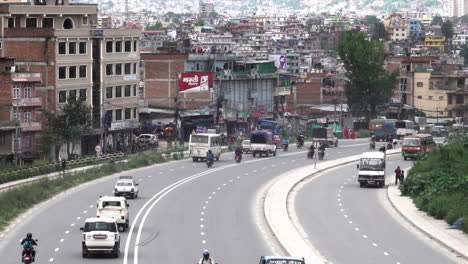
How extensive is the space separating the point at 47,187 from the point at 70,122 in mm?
29758

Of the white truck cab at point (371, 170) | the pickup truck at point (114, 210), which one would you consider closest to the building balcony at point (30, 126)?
the white truck cab at point (371, 170)

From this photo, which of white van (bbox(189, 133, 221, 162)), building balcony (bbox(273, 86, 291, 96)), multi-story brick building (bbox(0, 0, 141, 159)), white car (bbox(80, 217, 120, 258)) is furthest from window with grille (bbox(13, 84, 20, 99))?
building balcony (bbox(273, 86, 291, 96))

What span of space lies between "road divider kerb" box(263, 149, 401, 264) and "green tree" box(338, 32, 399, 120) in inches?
2348

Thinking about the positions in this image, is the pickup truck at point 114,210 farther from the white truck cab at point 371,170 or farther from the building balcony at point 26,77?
the building balcony at point 26,77

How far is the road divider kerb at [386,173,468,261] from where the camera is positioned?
151 ft

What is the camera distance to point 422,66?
195 metres

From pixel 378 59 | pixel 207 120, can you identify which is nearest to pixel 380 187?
pixel 207 120

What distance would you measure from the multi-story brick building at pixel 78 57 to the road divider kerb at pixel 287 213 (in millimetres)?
24288

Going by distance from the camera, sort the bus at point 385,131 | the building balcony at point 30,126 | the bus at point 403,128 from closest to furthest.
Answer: the building balcony at point 30,126 < the bus at point 385,131 < the bus at point 403,128

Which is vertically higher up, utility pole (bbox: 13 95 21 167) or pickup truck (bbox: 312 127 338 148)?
utility pole (bbox: 13 95 21 167)

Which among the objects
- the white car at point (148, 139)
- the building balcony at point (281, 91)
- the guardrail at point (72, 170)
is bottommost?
the white car at point (148, 139)

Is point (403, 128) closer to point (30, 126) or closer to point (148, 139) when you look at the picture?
point (148, 139)

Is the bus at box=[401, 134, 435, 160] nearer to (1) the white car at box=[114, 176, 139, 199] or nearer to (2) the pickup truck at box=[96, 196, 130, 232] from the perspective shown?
(1) the white car at box=[114, 176, 139, 199]

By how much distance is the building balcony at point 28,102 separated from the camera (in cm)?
9331
